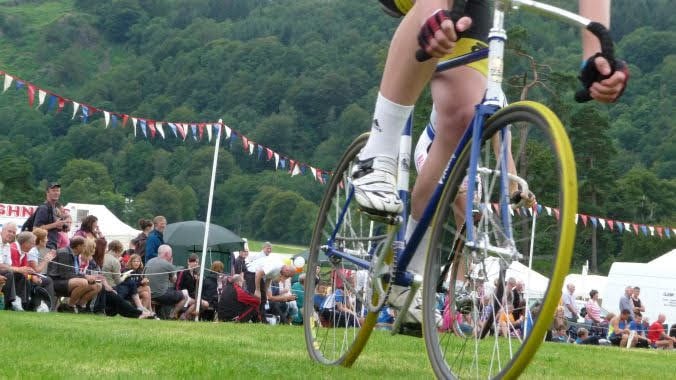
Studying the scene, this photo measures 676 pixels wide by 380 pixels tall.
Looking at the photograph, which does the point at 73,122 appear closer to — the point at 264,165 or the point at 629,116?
the point at 264,165

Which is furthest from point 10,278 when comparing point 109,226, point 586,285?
point 109,226

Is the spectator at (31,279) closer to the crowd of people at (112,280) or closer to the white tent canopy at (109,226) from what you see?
the crowd of people at (112,280)

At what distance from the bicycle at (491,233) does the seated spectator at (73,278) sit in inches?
354

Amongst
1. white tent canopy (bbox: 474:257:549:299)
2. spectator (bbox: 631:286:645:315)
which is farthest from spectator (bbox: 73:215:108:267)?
spectator (bbox: 631:286:645:315)

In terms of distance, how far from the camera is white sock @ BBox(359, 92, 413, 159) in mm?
3609

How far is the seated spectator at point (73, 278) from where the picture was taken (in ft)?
40.1

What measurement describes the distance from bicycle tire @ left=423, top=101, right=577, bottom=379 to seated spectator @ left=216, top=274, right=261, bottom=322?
11.0m

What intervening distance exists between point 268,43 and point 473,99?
10865 centimetres

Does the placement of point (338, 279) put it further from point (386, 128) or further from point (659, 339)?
point (659, 339)

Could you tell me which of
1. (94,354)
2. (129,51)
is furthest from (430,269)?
(129,51)

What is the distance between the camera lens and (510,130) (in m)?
2.97

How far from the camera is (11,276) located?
37.6 feet

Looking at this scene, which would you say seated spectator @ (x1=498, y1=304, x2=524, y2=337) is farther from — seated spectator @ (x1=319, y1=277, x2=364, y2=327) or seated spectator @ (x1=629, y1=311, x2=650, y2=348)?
seated spectator @ (x1=629, y1=311, x2=650, y2=348)

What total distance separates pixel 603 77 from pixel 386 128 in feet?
3.19
